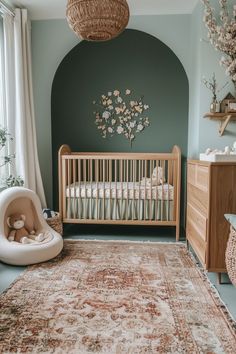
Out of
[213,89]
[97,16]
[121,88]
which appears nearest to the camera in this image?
[97,16]

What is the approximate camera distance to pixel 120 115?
3.86 metres

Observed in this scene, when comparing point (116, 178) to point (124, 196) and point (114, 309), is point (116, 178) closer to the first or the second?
point (124, 196)

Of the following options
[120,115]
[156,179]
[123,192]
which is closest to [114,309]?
[123,192]

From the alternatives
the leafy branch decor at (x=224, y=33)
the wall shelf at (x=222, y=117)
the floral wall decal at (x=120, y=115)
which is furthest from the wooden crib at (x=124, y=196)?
the leafy branch decor at (x=224, y=33)

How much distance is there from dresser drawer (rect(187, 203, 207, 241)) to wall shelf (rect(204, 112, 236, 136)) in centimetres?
81

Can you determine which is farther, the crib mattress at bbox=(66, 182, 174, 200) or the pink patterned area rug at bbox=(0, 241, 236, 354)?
the crib mattress at bbox=(66, 182, 174, 200)

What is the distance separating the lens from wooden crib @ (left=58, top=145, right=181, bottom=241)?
320 cm

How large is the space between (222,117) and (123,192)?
123cm

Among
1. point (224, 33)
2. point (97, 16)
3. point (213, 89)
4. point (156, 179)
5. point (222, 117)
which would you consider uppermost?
point (224, 33)

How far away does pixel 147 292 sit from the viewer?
2010mm

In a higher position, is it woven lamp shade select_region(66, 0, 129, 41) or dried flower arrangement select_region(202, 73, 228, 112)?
woven lamp shade select_region(66, 0, 129, 41)

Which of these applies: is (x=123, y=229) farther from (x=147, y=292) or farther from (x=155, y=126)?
(x=147, y=292)

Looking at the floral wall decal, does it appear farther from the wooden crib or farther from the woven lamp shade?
the woven lamp shade

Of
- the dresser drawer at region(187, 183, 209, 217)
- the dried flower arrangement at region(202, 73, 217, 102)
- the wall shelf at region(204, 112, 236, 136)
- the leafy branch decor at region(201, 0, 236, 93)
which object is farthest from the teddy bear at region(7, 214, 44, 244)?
the leafy branch decor at region(201, 0, 236, 93)
